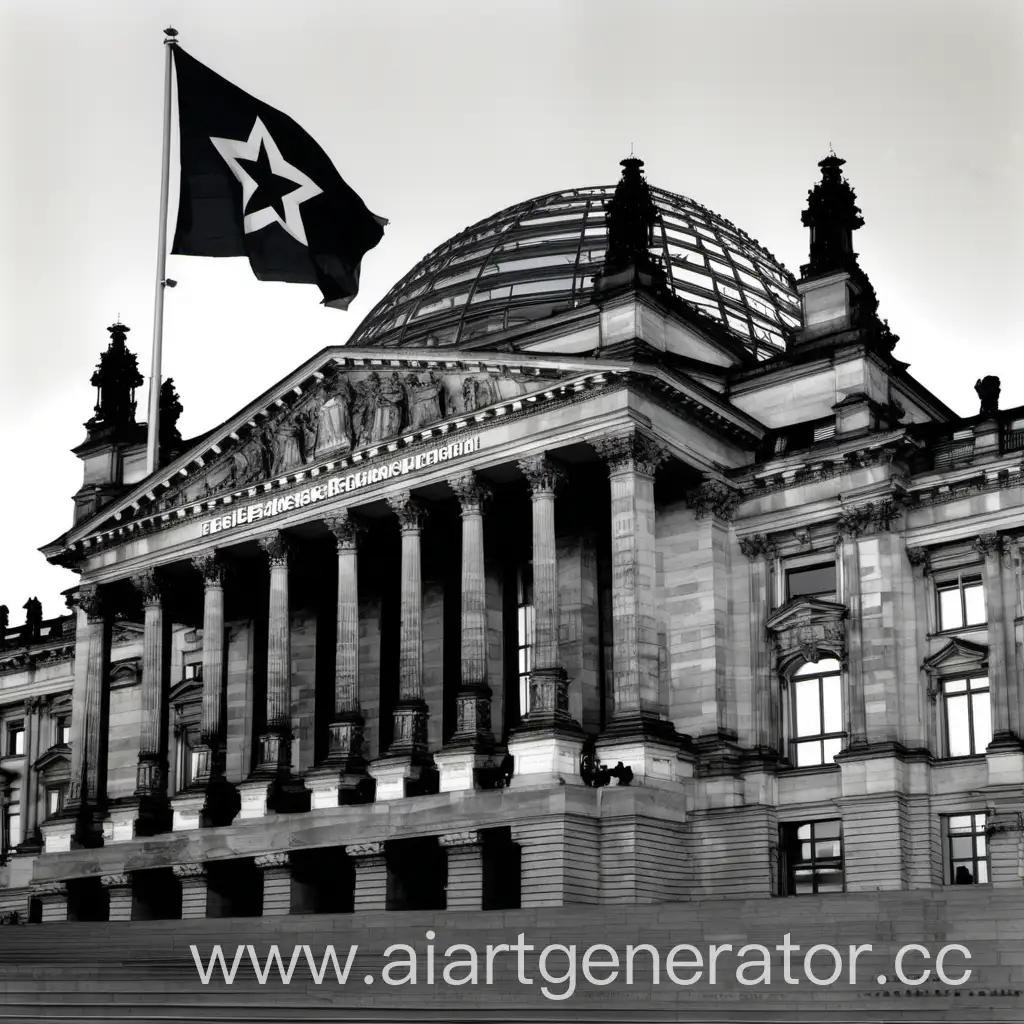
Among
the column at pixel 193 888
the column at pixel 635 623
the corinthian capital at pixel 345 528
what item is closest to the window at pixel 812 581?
the column at pixel 635 623

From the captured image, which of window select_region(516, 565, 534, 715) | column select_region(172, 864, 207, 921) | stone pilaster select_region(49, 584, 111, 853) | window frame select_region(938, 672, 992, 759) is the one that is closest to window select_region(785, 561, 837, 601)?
window frame select_region(938, 672, 992, 759)

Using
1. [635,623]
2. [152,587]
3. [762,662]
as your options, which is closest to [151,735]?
[152,587]

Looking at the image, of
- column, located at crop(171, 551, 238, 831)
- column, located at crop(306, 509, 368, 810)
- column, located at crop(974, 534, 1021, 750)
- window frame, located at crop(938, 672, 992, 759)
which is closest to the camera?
column, located at crop(974, 534, 1021, 750)

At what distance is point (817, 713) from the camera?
50.1 metres

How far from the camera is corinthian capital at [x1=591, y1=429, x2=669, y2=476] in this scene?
48.4m

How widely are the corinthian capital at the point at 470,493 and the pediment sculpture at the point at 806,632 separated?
8.70m

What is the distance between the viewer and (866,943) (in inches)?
1288

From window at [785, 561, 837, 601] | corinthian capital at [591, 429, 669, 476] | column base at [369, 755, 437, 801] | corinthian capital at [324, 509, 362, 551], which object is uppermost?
corinthian capital at [591, 429, 669, 476]

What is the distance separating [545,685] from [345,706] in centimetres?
787

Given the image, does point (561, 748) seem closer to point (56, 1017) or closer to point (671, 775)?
point (671, 775)

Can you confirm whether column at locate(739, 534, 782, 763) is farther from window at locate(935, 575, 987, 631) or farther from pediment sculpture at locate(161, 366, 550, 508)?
pediment sculpture at locate(161, 366, 550, 508)

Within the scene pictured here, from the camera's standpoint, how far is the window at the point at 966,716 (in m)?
48.2

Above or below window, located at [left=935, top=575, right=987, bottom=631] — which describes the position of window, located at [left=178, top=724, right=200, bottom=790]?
below

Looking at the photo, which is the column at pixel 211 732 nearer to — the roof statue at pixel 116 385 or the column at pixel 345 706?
the column at pixel 345 706
